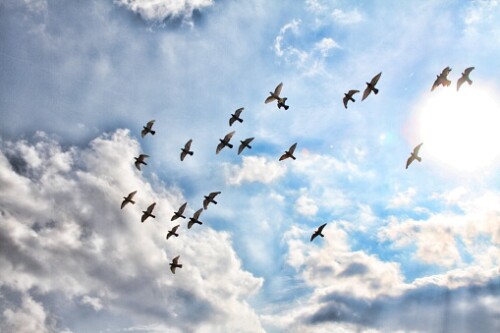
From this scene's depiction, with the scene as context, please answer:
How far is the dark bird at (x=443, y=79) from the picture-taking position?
59.5 meters

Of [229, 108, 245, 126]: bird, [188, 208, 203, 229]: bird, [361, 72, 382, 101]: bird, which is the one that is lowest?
[188, 208, 203, 229]: bird

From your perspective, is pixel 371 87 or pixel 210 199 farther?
pixel 210 199

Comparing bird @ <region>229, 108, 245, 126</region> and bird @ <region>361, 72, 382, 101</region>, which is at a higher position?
bird @ <region>229, 108, 245, 126</region>

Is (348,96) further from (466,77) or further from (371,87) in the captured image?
(466,77)

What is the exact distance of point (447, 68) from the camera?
5922 cm

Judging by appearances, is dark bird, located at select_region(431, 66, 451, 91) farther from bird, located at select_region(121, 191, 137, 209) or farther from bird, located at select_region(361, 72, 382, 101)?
bird, located at select_region(121, 191, 137, 209)

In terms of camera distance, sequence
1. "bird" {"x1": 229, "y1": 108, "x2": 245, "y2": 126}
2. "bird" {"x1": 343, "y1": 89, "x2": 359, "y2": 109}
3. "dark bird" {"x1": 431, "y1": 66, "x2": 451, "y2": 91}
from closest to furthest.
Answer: "dark bird" {"x1": 431, "y1": 66, "x2": 451, "y2": 91} < "bird" {"x1": 343, "y1": 89, "x2": 359, "y2": 109} < "bird" {"x1": 229, "y1": 108, "x2": 245, "y2": 126}

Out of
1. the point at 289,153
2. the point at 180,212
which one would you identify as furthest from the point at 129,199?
the point at 289,153

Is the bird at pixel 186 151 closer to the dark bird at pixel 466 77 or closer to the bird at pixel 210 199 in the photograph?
the bird at pixel 210 199

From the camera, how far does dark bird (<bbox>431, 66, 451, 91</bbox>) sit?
5947 cm

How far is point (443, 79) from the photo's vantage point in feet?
197

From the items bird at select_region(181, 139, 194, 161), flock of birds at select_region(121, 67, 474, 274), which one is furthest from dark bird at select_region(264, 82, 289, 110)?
bird at select_region(181, 139, 194, 161)

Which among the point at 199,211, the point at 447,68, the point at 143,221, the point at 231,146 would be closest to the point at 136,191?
the point at 143,221

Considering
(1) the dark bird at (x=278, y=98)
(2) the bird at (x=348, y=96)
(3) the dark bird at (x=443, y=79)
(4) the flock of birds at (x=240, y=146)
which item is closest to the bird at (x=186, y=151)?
(4) the flock of birds at (x=240, y=146)
